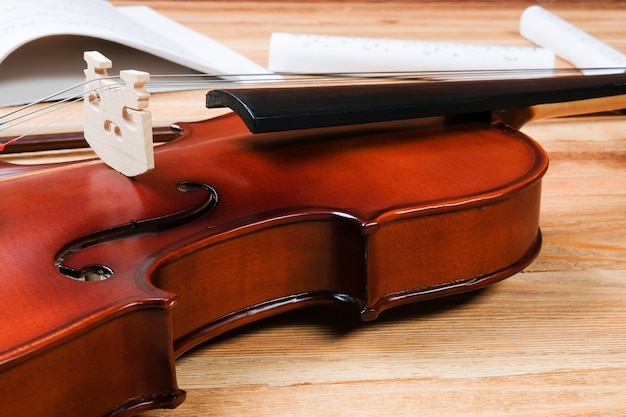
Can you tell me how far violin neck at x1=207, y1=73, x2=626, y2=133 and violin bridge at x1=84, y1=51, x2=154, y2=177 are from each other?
103 millimetres

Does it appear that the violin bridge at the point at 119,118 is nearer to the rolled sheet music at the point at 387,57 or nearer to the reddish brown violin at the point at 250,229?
the reddish brown violin at the point at 250,229

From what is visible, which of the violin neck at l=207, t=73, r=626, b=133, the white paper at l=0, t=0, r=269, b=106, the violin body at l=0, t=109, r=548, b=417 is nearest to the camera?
the violin body at l=0, t=109, r=548, b=417

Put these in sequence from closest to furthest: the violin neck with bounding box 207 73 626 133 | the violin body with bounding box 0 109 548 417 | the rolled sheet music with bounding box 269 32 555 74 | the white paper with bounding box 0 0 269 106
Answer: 1. the violin body with bounding box 0 109 548 417
2. the violin neck with bounding box 207 73 626 133
3. the white paper with bounding box 0 0 269 106
4. the rolled sheet music with bounding box 269 32 555 74

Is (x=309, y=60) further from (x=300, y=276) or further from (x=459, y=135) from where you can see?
(x=300, y=276)

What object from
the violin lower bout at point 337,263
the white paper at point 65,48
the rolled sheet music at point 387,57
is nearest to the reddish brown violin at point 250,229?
the violin lower bout at point 337,263

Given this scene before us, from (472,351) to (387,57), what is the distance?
27.8 inches

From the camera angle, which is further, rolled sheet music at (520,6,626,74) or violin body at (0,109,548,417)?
rolled sheet music at (520,6,626,74)

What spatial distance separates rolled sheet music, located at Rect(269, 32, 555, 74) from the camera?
1357 millimetres

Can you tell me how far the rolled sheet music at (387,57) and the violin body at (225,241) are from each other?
0.46 m

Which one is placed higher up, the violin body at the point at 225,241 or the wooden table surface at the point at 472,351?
the violin body at the point at 225,241

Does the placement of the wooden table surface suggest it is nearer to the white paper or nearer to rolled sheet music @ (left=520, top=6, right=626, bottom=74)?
rolled sheet music @ (left=520, top=6, right=626, bottom=74)

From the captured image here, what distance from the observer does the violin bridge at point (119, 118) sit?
71cm

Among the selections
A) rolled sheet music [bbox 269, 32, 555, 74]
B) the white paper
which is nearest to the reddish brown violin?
the white paper

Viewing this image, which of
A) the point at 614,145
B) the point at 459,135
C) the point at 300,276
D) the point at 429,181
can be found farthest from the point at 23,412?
the point at 614,145
